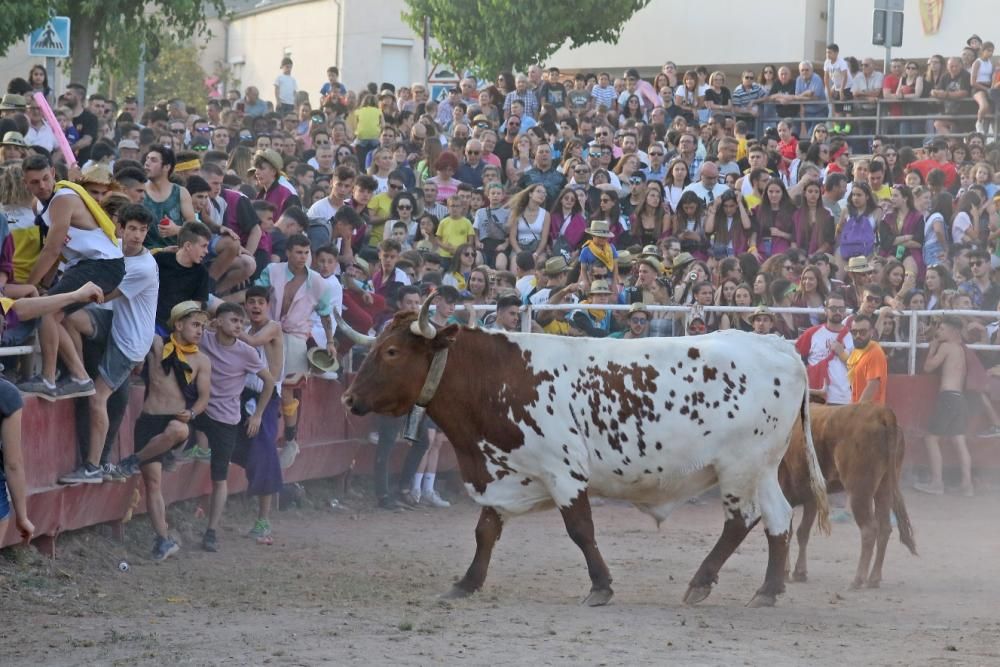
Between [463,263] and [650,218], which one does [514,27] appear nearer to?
[650,218]

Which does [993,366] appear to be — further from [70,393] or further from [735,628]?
[70,393]

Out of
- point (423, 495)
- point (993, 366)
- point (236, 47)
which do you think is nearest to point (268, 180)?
point (423, 495)

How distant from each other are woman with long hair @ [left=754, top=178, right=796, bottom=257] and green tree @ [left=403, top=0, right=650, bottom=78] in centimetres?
1592

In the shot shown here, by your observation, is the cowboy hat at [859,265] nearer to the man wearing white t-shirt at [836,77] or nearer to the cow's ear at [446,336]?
the cow's ear at [446,336]

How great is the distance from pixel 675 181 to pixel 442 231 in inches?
133

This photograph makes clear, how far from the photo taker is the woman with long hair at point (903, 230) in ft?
60.5

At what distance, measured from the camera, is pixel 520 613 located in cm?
969

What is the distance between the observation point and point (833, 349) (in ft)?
50.2

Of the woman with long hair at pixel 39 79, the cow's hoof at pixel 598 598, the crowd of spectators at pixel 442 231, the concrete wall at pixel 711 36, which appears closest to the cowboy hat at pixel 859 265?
the crowd of spectators at pixel 442 231

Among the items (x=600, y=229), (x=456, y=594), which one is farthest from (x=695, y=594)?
(x=600, y=229)

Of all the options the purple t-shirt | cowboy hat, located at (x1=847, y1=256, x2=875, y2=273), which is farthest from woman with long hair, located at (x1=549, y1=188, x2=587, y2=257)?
the purple t-shirt

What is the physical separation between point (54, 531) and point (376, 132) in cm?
1333

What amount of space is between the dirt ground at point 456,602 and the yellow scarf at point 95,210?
6.94 ft

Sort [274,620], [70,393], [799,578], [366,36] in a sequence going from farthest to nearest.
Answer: [366,36] → [799,578] → [70,393] → [274,620]
